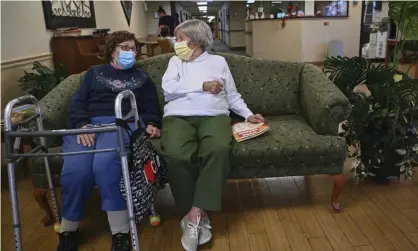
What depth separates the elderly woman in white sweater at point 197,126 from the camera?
1.73 m

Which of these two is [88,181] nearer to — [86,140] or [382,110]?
[86,140]

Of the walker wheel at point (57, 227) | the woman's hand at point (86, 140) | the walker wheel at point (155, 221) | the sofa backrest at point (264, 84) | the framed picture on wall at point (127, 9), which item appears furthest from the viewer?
the framed picture on wall at point (127, 9)

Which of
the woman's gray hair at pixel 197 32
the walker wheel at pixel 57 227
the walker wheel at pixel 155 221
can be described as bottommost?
the walker wheel at pixel 155 221

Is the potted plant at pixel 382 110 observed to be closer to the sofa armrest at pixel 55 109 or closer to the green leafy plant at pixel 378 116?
the green leafy plant at pixel 378 116

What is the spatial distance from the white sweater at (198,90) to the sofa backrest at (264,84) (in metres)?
0.26

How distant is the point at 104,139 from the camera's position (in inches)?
69.2

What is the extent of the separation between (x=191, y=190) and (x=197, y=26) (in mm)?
926

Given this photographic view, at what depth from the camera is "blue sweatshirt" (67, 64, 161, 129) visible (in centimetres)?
190

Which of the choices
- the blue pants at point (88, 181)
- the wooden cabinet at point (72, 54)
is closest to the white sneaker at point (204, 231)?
the blue pants at point (88, 181)

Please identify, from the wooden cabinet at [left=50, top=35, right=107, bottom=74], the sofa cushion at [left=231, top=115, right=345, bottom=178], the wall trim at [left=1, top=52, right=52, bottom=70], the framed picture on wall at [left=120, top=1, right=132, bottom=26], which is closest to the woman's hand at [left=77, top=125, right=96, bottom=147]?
the sofa cushion at [left=231, top=115, right=345, bottom=178]

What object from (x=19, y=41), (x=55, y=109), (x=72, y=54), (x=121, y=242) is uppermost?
(x=19, y=41)

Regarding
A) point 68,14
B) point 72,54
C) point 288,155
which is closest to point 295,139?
point 288,155

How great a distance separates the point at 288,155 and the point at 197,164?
49cm

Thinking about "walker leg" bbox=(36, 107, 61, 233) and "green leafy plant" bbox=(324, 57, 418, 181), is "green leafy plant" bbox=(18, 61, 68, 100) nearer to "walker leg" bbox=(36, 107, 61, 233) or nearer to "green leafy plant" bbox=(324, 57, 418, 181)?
"walker leg" bbox=(36, 107, 61, 233)
